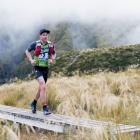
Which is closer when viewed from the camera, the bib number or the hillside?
the bib number

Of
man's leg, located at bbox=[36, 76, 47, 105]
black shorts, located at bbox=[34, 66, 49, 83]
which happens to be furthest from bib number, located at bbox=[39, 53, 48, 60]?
man's leg, located at bbox=[36, 76, 47, 105]

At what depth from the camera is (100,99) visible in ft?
30.2

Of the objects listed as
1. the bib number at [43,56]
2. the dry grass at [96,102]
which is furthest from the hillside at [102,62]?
the bib number at [43,56]

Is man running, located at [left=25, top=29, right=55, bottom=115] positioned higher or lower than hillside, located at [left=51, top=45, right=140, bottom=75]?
lower

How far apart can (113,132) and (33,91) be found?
8.92m

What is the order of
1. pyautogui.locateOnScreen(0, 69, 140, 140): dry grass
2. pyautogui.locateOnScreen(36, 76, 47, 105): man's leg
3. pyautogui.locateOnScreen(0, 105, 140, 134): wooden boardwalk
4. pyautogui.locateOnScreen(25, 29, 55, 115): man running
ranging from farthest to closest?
1. pyautogui.locateOnScreen(25, 29, 55, 115): man running
2. pyautogui.locateOnScreen(36, 76, 47, 105): man's leg
3. pyautogui.locateOnScreen(0, 69, 140, 140): dry grass
4. pyautogui.locateOnScreen(0, 105, 140, 134): wooden boardwalk

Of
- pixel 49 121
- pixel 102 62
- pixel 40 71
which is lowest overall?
pixel 49 121

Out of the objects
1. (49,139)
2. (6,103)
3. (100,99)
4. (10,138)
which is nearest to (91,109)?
(100,99)

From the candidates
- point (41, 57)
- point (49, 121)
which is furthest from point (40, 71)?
point (49, 121)

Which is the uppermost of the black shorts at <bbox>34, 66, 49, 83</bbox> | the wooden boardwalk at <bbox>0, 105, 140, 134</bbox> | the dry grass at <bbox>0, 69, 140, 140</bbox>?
the black shorts at <bbox>34, 66, 49, 83</bbox>

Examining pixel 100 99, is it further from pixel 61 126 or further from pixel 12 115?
pixel 12 115

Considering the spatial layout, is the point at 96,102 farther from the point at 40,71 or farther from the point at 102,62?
the point at 102,62

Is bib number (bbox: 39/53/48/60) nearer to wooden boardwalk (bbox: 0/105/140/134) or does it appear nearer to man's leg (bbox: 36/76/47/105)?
man's leg (bbox: 36/76/47/105)

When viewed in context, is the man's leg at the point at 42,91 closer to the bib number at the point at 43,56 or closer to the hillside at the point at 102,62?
the bib number at the point at 43,56
